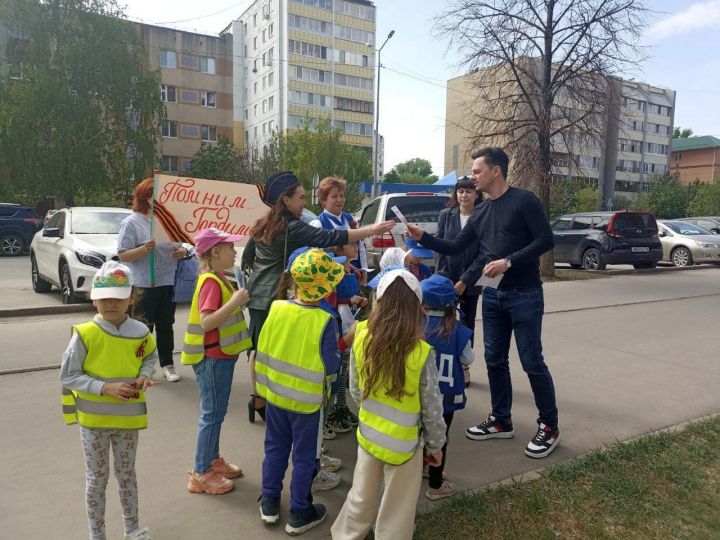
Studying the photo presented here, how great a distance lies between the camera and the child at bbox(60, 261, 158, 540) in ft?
7.95

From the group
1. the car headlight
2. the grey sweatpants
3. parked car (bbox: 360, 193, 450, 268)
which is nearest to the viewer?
the grey sweatpants

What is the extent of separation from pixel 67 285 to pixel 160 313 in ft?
15.4

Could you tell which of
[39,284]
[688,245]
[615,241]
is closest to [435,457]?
[39,284]

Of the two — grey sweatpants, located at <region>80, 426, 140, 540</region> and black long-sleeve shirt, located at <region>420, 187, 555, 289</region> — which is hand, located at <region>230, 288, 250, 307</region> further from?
black long-sleeve shirt, located at <region>420, 187, 555, 289</region>

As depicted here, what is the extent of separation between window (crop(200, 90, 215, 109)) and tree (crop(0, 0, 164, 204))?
23.8 metres

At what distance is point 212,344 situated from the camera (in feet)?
10.4

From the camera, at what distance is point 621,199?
6197cm

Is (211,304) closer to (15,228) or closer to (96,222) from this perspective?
(96,222)

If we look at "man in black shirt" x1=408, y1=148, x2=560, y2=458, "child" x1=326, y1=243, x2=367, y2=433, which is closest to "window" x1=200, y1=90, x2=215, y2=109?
"child" x1=326, y1=243, x2=367, y2=433

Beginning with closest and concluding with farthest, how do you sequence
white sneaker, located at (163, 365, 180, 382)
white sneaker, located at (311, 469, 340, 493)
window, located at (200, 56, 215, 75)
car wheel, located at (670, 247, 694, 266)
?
white sneaker, located at (311, 469, 340, 493)
white sneaker, located at (163, 365, 180, 382)
car wheel, located at (670, 247, 694, 266)
window, located at (200, 56, 215, 75)

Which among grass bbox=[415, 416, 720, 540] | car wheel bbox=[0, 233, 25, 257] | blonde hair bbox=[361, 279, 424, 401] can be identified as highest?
blonde hair bbox=[361, 279, 424, 401]

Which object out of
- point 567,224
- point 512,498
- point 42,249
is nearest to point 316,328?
point 512,498

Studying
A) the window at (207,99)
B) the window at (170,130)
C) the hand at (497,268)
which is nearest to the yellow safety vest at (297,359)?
the hand at (497,268)

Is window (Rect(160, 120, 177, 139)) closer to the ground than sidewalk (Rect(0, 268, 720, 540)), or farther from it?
farther from it
